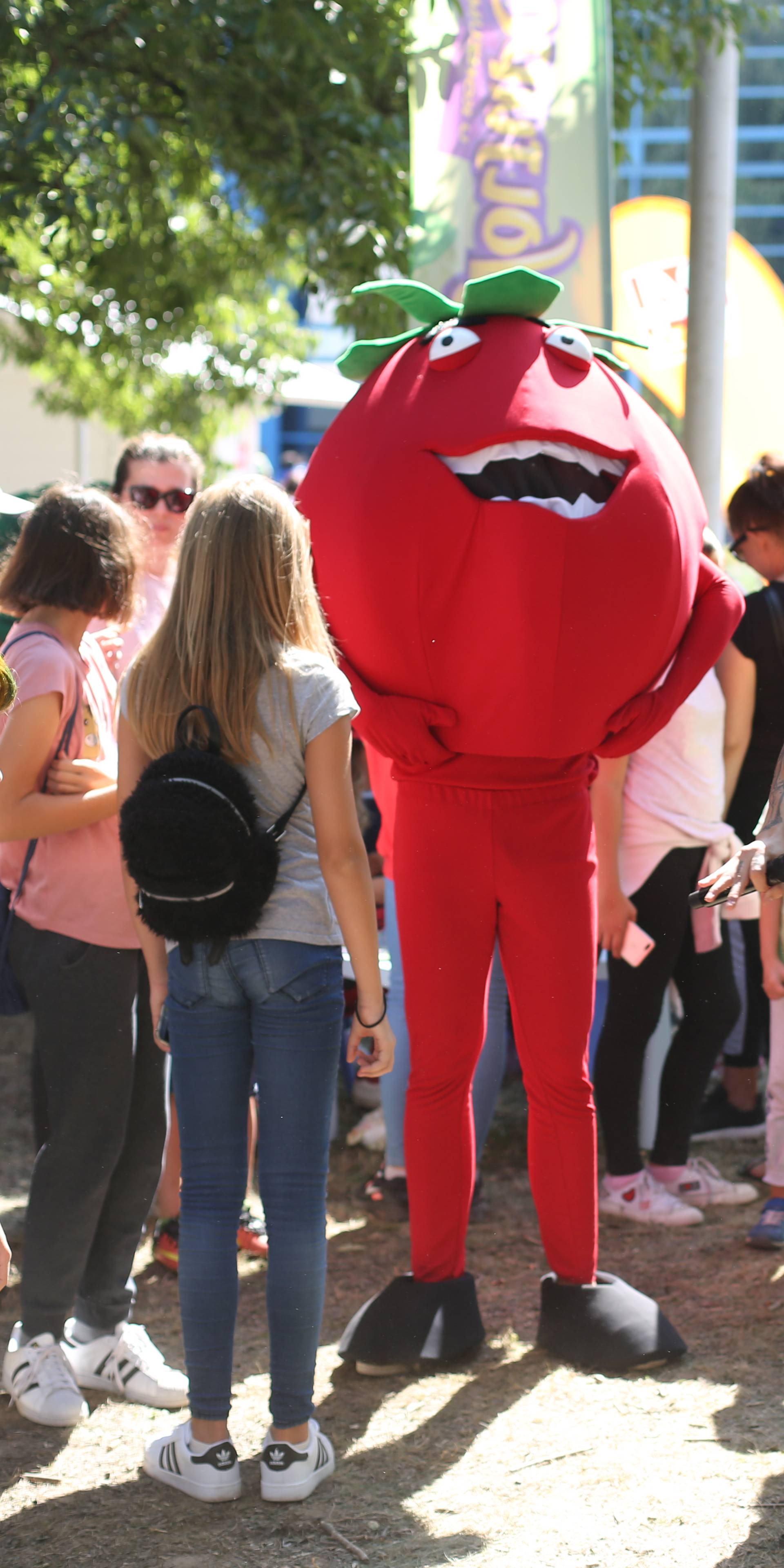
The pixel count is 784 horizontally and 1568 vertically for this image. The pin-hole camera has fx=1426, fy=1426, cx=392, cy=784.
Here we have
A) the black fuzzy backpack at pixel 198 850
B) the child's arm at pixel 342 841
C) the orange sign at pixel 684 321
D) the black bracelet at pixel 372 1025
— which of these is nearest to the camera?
the black fuzzy backpack at pixel 198 850

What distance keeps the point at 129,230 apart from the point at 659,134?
104ft

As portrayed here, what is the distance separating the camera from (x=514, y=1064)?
17.2 ft

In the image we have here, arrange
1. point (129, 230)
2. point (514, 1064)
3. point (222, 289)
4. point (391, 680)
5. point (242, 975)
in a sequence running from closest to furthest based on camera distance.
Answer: point (242, 975) < point (391, 680) < point (514, 1064) < point (129, 230) < point (222, 289)

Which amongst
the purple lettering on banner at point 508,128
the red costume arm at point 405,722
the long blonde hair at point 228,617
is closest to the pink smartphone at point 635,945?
the red costume arm at point 405,722

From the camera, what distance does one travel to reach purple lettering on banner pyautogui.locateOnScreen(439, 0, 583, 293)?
438cm

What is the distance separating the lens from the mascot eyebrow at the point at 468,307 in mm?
2912

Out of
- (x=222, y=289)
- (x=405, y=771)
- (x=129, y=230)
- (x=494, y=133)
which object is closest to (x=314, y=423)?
(x=222, y=289)

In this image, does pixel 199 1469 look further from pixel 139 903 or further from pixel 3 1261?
pixel 139 903

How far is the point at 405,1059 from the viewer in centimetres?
378

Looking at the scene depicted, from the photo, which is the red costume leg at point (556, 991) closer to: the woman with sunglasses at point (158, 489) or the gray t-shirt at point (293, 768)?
the gray t-shirt at point (293, 768)

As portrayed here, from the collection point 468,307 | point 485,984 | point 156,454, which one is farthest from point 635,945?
point 156,454

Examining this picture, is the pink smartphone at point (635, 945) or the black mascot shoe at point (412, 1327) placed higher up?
the pink smartphone at point (635, 945)

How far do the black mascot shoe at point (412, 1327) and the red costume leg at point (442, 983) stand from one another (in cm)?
4

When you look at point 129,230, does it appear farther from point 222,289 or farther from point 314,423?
point 314,423
